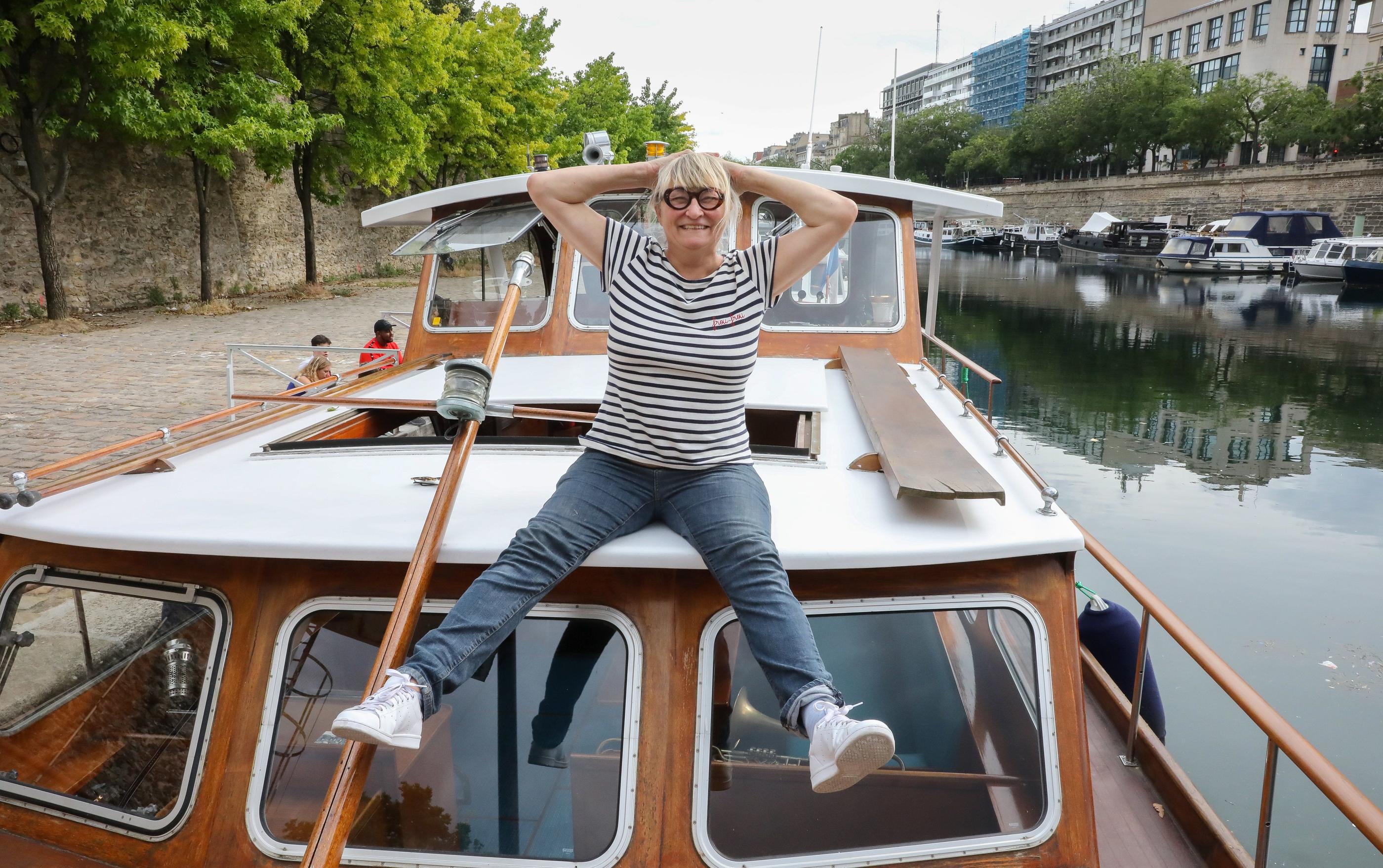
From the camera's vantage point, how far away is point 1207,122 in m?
61.0

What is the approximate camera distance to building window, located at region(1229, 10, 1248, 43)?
75.2 m

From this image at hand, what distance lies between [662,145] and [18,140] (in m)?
17.2

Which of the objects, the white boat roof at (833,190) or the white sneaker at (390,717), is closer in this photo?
the white sneaker at (390,717)

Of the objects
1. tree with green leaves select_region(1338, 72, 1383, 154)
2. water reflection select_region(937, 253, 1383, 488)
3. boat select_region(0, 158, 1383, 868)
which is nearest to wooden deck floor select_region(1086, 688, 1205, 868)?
boat select_region(0, 158, 1383, 868)

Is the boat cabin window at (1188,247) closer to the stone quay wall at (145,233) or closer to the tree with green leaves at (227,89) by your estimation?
the stone quay wall at (145,233)

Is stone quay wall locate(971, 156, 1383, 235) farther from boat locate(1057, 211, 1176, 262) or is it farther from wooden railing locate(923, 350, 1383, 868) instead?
wooden railing locate(923, 350, 1383, 868)

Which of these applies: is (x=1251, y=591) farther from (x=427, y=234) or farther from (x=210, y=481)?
(x=210, y=481)

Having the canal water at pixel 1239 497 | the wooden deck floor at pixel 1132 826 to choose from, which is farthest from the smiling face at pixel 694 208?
the canal water at pixel 1239 497

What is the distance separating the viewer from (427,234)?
514 centimetres

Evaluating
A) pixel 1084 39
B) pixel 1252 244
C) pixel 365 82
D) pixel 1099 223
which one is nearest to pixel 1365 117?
pixel 1099 223

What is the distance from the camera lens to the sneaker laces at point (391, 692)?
6.58ft

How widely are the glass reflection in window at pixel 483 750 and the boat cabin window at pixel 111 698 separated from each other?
0.24m

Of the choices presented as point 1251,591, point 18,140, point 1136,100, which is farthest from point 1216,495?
point 1136,100

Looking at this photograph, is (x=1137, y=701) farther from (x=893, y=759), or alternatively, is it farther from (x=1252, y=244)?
(x=1252, y=244)
